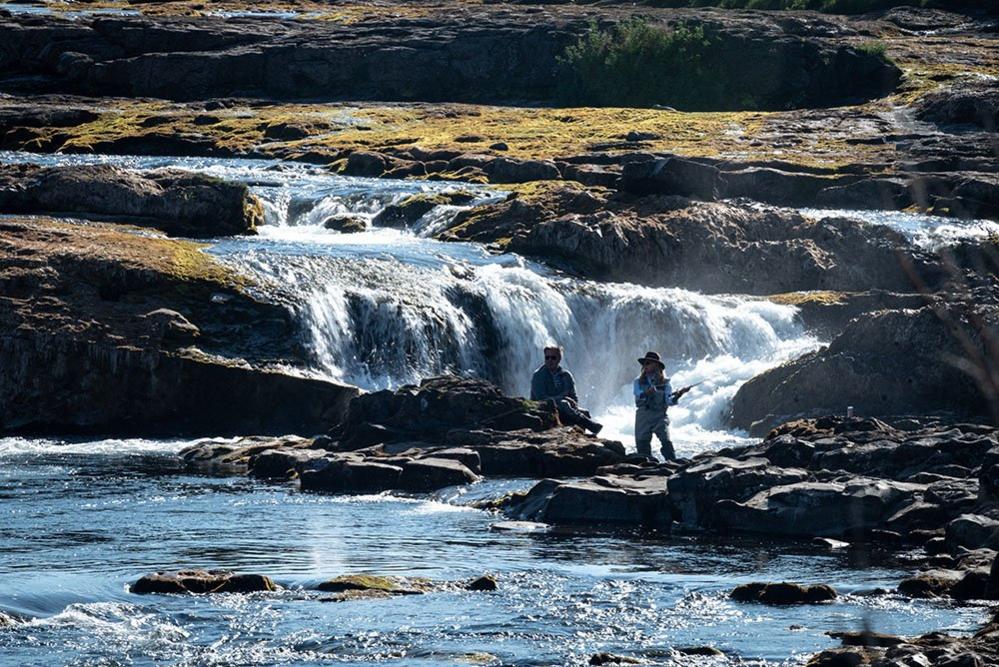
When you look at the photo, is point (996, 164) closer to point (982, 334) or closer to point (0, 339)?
point (982, 334)

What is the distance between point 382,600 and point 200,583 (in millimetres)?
2313

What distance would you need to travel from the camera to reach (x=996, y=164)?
241ft

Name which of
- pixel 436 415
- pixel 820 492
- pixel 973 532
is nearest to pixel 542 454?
pixel 436 415

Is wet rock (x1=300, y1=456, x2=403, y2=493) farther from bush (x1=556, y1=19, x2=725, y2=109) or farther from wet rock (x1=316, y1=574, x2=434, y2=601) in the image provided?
bush (x1=556, y1=19, x2=725, y2=109)

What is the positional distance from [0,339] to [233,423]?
5717mm

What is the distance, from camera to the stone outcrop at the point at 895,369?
132 ft

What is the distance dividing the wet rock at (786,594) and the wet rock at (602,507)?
254 inches

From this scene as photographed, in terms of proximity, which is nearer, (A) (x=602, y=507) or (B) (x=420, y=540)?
(B) (x=420, y=540)

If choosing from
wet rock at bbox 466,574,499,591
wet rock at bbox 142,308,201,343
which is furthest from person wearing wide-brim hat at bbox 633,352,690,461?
wet rock at bbox 142,308,201,343

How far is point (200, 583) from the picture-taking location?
23.0 metres

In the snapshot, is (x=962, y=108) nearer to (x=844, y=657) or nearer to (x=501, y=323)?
(x=501, y=323)

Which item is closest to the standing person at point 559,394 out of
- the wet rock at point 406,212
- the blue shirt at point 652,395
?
the blue shirt at point 652,395

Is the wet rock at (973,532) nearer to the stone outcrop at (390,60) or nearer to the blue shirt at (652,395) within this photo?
the blue shirt at (652,395)

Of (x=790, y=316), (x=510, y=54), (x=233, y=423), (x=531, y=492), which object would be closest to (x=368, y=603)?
(x=531, y=492)
